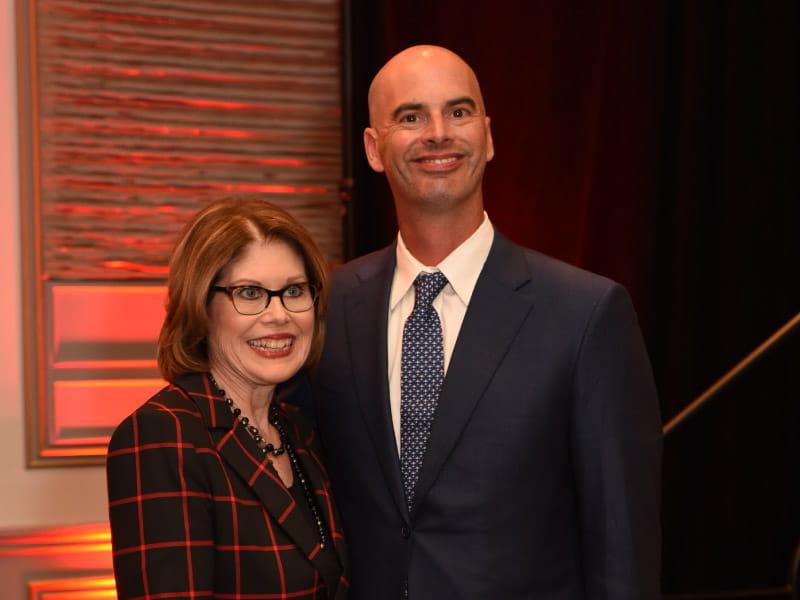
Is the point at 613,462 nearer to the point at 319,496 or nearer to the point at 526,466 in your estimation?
the point at 526,466

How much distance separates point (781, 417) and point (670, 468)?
0.47 meters

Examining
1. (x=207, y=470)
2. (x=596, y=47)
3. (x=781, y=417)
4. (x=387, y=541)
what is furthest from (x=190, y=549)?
(x=781, y=417)

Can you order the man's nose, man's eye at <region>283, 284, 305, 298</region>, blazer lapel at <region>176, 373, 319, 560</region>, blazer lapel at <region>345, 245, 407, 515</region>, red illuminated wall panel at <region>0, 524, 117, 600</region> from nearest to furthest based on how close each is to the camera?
blazer lapel at <region>176, 373, 319, 560</region> → man's eye at <region>283, 284, 305, 298</region> → blazer lapel at <region>345, 245, 407, 515</region> → the man's nose → red illuminated wall panel at <region>0, 524, 117, 600</region>

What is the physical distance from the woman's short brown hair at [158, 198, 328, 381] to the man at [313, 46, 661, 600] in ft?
1.10

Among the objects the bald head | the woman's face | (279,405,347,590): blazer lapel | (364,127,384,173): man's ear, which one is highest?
the bald head

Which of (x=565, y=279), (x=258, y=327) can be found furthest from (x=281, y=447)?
(x=565, y=279)

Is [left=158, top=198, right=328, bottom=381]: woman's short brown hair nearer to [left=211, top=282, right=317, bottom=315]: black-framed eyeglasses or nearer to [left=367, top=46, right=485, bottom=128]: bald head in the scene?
[left=211, top=282, right=317, bottom=315]: black-framed eyeglasses

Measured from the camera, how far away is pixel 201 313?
1755 millimetres

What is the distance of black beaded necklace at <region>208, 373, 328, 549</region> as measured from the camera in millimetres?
1813

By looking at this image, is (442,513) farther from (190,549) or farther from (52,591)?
(52,591)

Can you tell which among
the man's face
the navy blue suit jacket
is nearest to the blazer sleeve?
the navy blue suit jacket

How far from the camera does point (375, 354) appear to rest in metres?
2.06

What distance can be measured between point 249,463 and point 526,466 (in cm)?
51

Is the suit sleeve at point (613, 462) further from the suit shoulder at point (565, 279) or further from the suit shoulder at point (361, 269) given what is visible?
the suit shoulder at point (361, 269)
